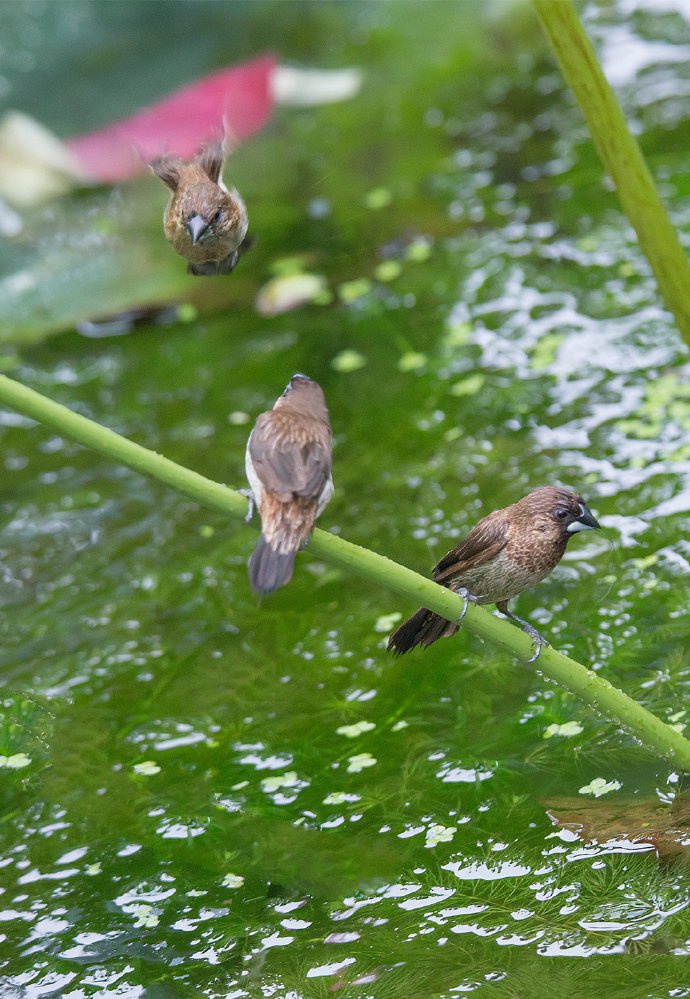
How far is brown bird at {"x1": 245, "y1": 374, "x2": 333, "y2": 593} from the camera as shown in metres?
2.30

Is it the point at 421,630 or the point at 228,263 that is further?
the point at 421,630

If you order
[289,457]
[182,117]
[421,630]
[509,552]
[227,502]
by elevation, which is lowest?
[421,630]

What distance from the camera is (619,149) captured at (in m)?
2.77

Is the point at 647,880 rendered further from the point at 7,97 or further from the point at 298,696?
the point at 7,97

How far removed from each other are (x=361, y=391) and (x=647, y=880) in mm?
2674

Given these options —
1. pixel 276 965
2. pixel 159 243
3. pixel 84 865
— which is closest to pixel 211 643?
pixel 84 865

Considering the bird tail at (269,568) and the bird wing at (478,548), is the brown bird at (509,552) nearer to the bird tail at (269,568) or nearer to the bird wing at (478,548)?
the bird wing at (478,548)

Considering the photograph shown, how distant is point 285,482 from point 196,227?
0.55 metres

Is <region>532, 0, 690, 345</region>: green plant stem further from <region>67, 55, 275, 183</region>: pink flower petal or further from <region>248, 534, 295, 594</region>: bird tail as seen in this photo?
<region>67, 55, 275, 183</region>: pink flower petal

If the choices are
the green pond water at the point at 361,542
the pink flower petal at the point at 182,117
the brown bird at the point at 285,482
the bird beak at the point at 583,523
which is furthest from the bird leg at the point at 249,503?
the pink flower petal at the point at 182,117

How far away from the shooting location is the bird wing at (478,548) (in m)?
2.77

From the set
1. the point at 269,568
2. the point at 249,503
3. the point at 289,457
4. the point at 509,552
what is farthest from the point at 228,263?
the point at 509,552

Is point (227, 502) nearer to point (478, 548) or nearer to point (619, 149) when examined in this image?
point (478, 548)

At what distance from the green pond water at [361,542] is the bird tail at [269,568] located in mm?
967
